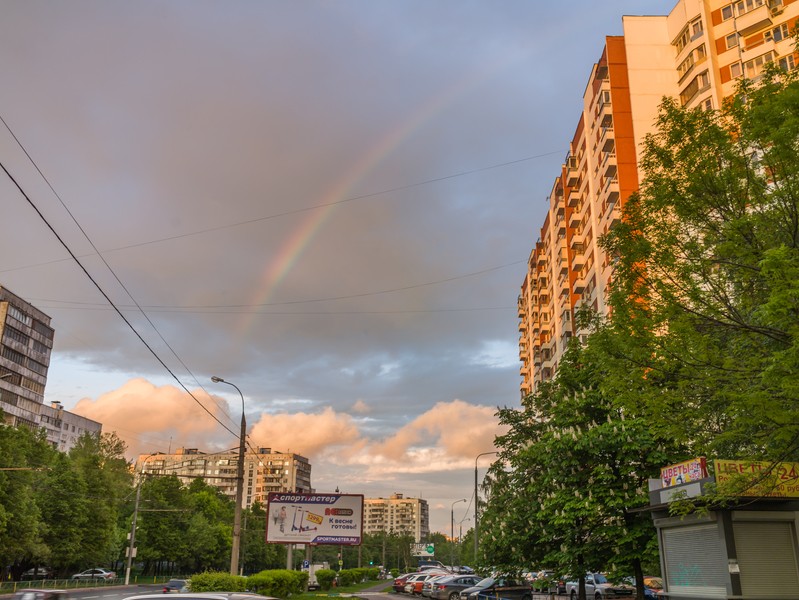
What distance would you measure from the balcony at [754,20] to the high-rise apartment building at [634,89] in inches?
2.7

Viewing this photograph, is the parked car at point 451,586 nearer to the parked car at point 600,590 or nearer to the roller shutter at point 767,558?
the parked car at point 600,590

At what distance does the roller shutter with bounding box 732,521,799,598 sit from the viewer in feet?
47.9

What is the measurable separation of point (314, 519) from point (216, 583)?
21172 millimetres

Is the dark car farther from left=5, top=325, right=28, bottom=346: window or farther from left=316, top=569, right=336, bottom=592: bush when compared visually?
left=5, top=325, right=28, bottom=346: window

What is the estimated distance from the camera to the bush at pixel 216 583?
70.3 feet

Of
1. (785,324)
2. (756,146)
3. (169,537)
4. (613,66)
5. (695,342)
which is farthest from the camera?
(169,537)

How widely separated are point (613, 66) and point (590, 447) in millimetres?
44641

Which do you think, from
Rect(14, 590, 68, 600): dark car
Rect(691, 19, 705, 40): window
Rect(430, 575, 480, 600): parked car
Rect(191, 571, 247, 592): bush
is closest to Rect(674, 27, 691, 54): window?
Rect(691, 19, 705, 40): window

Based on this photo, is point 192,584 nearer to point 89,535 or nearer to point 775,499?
point 775,499

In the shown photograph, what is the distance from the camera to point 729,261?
13961mm

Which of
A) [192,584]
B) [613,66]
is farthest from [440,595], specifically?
[613,66]

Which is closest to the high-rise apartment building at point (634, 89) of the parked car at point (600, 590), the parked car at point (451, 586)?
the parked car at point (600, 590)

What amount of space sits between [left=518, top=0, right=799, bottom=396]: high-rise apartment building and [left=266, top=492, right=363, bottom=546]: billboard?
1718cm

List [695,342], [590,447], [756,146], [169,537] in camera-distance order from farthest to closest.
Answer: [169,537], [590,447], [756,146], [695,342]
